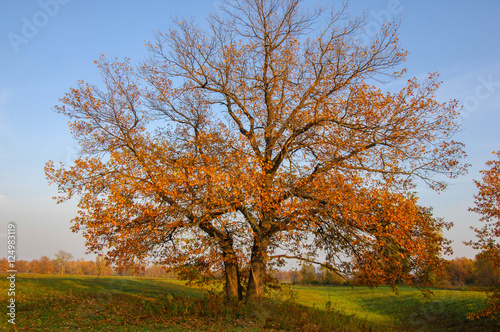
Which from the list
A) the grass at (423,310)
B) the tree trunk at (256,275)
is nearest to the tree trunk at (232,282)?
the tree trunk at (256,275)

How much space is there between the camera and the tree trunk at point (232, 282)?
601 inches

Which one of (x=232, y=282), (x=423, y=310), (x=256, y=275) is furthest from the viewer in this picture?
(x=423, y=310)

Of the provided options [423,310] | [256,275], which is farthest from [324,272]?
[423,310]

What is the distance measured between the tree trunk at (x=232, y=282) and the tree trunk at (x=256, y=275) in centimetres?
108

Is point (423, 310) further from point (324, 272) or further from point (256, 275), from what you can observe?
point (256, 275)

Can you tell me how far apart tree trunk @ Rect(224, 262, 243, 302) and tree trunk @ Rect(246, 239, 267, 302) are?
108 centimetres

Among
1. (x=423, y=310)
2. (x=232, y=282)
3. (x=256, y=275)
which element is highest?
(x=256, y=275)

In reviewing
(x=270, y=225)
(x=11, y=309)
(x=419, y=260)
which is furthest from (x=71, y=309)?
(x=419, y=260)

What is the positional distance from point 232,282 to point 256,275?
5.36ft

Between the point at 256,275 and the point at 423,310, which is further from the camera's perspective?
the point at 423,310

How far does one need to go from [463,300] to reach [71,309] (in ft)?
91.1

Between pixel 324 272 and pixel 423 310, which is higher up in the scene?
pixel 324 272

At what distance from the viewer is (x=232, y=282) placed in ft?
50.7

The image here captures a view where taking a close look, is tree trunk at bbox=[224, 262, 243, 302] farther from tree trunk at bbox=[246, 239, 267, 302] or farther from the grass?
the grass
